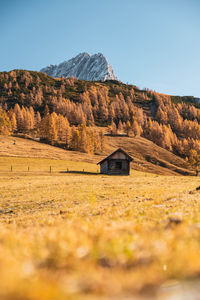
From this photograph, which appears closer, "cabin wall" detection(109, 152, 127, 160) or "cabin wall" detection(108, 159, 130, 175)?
"cabin wall" detection(108, 159, 130, 175)

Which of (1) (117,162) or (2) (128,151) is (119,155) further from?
(2) (128,151)

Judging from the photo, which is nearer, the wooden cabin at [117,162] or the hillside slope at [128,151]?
the wooden cabin at [117,162]

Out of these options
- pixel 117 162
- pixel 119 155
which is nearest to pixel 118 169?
pixel 117 162

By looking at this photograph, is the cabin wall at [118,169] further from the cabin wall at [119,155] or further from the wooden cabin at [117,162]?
the cabin wall at [119,155]

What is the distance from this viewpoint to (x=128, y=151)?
5113 inches

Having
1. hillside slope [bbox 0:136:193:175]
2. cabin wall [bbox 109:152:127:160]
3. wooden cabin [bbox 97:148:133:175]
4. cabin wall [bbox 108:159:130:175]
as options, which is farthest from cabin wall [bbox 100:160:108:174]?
hillside slope [bbox 0:136:193:175]

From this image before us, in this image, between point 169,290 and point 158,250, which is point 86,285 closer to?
point 169,290

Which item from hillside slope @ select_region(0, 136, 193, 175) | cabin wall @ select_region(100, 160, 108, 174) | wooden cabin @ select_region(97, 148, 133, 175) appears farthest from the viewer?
hillside slope @ select_region(0, 136, 193, 175)

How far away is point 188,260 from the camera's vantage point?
2389 millimetres

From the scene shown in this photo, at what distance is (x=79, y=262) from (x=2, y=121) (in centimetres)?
13697

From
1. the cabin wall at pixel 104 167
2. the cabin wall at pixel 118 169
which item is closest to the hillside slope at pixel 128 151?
the cabin wall at pixel 104 167

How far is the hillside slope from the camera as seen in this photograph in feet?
291

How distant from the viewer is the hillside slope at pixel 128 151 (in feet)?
291

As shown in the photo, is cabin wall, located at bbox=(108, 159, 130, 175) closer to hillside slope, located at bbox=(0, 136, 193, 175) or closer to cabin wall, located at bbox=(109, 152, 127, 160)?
cabin wall, located at bbox=(109, 152, 127, 160)
